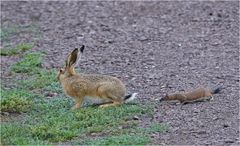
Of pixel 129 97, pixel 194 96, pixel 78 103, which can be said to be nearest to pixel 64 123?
pixel 78 103

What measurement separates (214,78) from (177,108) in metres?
1.37

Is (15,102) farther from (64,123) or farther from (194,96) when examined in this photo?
(194,96)

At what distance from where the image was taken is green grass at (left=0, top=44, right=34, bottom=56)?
11.0 metres

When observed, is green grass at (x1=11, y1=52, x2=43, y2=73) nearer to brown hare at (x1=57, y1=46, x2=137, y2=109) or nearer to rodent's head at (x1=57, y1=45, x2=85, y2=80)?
rodent's head at (x1=57, y1=45, x2=85, y2=80)

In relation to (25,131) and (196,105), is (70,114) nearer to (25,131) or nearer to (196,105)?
(25,131)

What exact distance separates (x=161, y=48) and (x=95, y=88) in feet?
10.2

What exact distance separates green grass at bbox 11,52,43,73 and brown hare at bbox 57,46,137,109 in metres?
1.88

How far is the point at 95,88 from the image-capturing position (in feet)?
25.8

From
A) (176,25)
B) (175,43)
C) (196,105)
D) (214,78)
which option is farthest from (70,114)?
(176,25)

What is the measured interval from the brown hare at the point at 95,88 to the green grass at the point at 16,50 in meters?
3.01

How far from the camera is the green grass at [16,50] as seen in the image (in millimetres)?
11047

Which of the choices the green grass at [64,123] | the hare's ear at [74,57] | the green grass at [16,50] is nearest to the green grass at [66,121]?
the green grass at [64,123]

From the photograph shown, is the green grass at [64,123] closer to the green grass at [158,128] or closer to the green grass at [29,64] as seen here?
the green grass at [158,128]

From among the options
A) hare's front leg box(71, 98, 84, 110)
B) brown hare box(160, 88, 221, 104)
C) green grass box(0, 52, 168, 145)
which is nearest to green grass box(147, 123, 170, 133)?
green grass box(0, 52, 168, 145)
